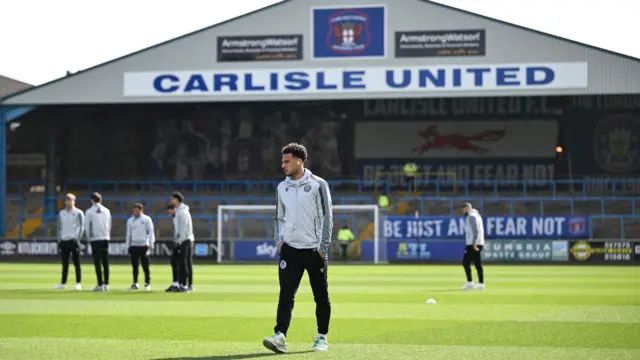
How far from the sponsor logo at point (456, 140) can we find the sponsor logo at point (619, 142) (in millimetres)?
4296

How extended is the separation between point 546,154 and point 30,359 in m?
41.9

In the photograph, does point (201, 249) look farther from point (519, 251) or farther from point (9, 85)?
point (9, 85)

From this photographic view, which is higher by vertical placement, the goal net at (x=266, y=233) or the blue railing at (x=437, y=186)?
the blue railing at (x=437, y=186)

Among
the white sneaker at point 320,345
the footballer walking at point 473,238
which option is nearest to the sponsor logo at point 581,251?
the footballer walking at point 473,238

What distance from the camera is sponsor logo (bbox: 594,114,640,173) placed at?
1986 inches

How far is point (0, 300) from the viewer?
63.3 feet

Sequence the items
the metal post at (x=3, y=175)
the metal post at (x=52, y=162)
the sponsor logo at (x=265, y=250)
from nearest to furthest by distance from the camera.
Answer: the sponsor logo at (x=265, y=250) → the metal post at (x=3, y=175) → the metal post at (x=52, y=162)

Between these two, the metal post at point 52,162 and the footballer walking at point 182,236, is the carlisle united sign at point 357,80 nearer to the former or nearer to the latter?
the metal post at point 52,162

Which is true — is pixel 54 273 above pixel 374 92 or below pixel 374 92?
below

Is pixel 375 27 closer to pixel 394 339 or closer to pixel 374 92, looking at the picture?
pixel 374 92

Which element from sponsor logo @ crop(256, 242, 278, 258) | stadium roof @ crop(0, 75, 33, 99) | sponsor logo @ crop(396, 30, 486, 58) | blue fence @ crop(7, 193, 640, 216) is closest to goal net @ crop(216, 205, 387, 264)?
sponsor logo @ crop(256, 242, 278, 258)

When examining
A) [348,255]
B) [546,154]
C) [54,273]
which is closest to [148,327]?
[54,273]

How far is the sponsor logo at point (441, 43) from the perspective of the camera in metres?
46.7

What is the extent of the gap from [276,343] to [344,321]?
4499 millimetres
